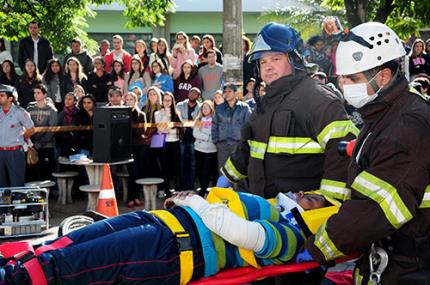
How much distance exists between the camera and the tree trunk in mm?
9719

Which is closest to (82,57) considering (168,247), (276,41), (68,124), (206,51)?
(206,51)

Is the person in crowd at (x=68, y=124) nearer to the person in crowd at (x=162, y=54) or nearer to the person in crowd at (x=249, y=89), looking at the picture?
the person in crowd at (x=162, y=54)

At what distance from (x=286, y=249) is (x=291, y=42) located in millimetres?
1450

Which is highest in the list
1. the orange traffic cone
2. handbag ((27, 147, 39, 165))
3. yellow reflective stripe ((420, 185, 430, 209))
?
yellow reflective stripe ((420, 185, 430, 209))

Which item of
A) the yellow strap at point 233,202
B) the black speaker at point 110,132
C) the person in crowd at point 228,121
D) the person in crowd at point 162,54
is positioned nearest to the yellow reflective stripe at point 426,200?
the yellow strap at point 233,202

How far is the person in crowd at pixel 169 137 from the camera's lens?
10023 mm

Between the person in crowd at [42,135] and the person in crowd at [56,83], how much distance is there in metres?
1.21

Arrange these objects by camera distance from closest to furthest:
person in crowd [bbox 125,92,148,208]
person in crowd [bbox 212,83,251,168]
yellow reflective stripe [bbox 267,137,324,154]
→ yellow reflective stripe [bbox 267,137,324,154], person in crowd [bbox 212,83,251,168], person in crowd [bbox 125,92,148,208]

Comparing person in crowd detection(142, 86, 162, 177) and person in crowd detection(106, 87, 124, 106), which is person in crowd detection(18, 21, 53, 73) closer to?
person in crowd detection(106, 87, 124, 106)

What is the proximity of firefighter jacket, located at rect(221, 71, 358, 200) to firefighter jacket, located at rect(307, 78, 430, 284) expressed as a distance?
2.58 ft

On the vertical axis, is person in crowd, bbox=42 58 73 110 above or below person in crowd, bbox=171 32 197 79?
below

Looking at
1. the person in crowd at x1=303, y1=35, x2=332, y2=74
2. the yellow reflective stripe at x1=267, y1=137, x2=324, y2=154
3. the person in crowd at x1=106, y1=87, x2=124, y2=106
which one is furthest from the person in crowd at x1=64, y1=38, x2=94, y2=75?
the yellow reflective stripe at x1=267, y1=137, x2=324, y2=154

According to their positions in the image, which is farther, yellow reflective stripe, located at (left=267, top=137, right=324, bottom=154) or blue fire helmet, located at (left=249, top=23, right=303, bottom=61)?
blue fire helmet, located at (left=249, top=23, right=303, bottom=61)

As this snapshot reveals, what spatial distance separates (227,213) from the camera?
381cm
